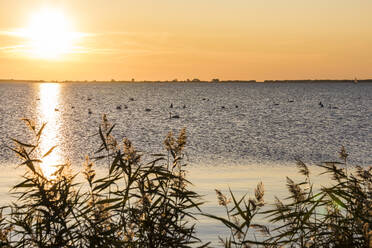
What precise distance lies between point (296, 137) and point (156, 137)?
13382mm

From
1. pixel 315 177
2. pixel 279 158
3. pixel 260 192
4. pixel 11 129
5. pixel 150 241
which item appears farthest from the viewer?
pixel 11 129

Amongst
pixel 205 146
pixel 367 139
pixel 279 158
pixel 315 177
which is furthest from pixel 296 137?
pixel 315 177

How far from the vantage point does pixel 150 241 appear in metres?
5.66

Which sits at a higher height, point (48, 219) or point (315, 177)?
point (48, 219)

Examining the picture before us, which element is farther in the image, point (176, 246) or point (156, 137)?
point (156, 137)

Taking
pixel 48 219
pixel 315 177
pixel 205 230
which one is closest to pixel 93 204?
pixel 48 219

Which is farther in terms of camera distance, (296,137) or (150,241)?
(296,137)

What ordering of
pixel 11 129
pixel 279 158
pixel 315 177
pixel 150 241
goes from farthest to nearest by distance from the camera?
pixel 11 129 < pixel 279 158 < pixel 315 177 < pixel 150 241

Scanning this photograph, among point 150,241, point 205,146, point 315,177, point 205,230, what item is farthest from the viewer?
point 205,146

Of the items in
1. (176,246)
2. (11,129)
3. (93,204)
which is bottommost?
(11,129)

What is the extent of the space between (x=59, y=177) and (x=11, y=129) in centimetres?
5961

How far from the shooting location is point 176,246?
5.79 metres

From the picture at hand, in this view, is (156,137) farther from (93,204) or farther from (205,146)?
(93,204)

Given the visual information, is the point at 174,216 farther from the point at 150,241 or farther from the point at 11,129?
the point at 11,129
